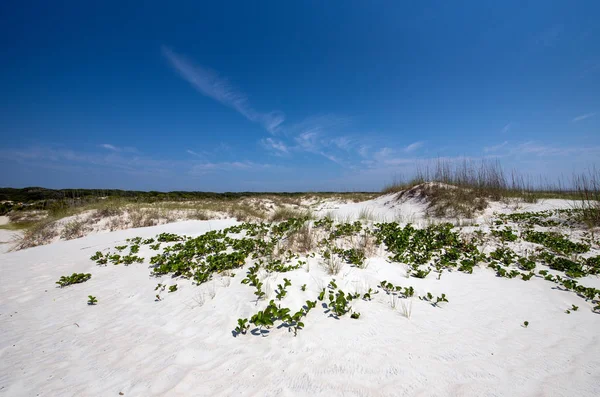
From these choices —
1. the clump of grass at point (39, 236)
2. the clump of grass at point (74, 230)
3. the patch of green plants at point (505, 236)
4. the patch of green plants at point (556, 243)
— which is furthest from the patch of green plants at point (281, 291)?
the clump of grass at point (39, 236)

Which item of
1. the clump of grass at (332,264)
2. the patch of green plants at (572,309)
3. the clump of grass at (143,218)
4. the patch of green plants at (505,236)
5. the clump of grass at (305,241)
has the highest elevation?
the clump of grass at (143,218)

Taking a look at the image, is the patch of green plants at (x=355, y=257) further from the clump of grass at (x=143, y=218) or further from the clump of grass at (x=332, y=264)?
the clump of grass at (x=143, y=218)

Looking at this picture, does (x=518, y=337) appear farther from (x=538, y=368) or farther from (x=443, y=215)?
(x=443, y=215)

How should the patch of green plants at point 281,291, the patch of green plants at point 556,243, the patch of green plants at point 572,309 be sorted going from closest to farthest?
1. the patch of green plants at point 572,309
2. the patch of green plants at point 281,291
3. the patch of green plants at point 556,243

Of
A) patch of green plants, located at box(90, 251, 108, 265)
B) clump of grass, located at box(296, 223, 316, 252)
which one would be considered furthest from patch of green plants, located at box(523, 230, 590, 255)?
patch of green plants, located at box(90, 251, 108, 265)

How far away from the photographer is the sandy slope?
1.99 meters

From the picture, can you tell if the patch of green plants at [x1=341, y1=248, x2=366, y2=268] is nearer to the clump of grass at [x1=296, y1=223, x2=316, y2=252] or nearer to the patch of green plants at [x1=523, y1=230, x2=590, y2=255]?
the clump of grass at [x1=296, y1=223, x2=316, y2=252]

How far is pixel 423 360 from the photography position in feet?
7.17

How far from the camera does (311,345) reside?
8.15 ft

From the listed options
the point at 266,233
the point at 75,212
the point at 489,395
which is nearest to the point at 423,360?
the point at 489,395

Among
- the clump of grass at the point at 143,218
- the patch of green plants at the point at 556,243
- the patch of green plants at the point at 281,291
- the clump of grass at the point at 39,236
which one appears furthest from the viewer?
the clump of grass at the point at 143,218

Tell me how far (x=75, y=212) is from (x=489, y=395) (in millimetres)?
17404

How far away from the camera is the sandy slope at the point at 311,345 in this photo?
1989 mm

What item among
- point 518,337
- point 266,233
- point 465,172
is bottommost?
point 518,337
